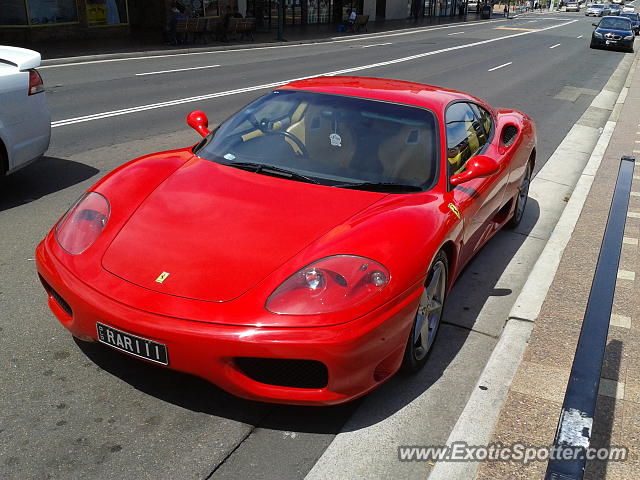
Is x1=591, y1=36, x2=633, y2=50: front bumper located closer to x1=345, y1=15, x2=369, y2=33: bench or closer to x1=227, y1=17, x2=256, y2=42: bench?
x1=345, y1=15, x2=369, y2=33: bench

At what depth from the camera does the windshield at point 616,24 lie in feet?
104

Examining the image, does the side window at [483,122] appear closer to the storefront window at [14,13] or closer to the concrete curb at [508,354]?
the concrete curb at [508,354]

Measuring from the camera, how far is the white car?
20.0 ft

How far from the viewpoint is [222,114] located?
457 inches

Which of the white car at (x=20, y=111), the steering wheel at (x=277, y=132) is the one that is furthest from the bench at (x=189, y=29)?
the steering wheel at (x=277, y=132)

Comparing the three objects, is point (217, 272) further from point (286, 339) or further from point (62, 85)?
point (62, 85)

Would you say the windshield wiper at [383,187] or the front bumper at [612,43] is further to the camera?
the front bumper at [612,43]

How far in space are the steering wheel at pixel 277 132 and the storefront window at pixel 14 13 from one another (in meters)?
20.5

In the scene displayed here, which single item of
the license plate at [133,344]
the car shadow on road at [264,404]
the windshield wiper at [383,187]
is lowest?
the car shadow on road at [264,404]

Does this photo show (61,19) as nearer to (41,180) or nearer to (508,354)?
(41,180)

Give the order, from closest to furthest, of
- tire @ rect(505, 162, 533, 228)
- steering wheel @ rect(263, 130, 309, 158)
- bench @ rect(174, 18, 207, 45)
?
steering wheel @ rect(263, 130, 309, 158), tire @ rect(505, 162, 533, 228), bench @ rect(174, 18, 207, 45)

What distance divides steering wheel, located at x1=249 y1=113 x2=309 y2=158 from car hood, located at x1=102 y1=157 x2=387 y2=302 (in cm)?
39

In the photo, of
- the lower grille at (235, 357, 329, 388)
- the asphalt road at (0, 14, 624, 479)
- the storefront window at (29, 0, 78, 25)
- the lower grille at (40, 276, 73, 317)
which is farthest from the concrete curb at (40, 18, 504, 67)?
the lower grille at (235, 357, 329, 388)

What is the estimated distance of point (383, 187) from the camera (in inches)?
156
